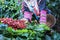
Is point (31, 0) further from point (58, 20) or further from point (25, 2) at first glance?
point (58, 20)

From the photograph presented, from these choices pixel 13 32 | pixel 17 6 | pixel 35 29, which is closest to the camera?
pixel 13 32

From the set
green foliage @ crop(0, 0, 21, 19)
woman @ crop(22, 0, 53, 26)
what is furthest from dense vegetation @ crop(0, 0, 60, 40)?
woman @ crop(22, 0, 53, 26)

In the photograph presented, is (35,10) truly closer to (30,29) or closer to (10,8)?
(30,29)

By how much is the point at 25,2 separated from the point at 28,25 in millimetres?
414

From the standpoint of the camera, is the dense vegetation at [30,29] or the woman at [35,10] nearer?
the dense vegetation at [30,29]

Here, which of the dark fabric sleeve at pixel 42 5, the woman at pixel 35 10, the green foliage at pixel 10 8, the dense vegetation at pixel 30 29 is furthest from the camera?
the green foliage at pixel 10 8

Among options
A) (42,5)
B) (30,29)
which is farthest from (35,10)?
(30,29)

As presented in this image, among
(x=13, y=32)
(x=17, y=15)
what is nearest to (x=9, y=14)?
(x=17, y=15)

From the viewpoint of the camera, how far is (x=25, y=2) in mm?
3361

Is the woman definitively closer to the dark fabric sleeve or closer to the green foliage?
the dark fabric sleeve

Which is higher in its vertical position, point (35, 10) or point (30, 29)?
point (35, 10)

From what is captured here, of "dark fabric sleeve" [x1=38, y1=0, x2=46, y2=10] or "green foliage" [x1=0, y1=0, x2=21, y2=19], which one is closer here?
"dark fabric sleeve" [x1=38, y1=0, x2=46, y2=10]

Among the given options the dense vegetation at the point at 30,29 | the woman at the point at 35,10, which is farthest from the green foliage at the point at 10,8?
the woman at the point at 35,10

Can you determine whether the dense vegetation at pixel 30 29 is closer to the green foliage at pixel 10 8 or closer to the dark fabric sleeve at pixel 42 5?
the green foliage at pixel 10 8
